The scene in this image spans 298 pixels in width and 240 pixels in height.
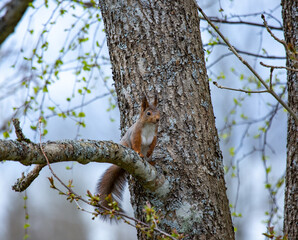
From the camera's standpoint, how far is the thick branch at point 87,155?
1502mm

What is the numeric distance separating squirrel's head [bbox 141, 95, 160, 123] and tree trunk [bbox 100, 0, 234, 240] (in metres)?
0.05

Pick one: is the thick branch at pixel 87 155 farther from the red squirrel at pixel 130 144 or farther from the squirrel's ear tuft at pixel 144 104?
the squirrel's ear tuft at pixel 144 104

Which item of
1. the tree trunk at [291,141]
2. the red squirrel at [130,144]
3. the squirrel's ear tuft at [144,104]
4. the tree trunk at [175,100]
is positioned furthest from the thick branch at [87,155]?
the tree trunk at [291,141]

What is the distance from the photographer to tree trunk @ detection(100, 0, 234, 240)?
2.04 m

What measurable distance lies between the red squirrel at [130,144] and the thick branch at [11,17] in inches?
62.7

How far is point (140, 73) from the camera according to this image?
2248mm

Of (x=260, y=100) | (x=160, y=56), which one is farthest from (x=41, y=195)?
(x=160, y=56)

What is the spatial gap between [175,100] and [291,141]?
0.83 m

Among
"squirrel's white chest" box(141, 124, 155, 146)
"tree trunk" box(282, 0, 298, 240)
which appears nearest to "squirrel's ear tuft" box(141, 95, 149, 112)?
"squirrel's white chest" box(141, 124, 155, 146)

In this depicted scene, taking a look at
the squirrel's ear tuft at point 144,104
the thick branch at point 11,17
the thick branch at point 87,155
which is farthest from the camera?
the thick branch at point 11,17

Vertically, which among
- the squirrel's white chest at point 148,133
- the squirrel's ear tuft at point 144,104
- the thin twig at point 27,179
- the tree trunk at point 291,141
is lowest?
the thin twig at point 27,179

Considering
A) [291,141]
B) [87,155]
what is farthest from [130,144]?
[291,141]

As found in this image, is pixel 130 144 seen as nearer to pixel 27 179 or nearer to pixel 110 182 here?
pixel 110 182

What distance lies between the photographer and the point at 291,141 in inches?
101
